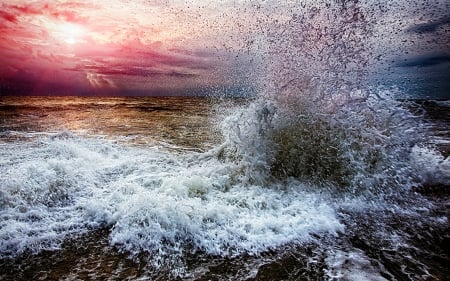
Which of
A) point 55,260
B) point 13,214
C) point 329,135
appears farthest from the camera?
point 329,135

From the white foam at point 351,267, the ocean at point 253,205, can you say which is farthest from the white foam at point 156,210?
the white foam at point 351,267

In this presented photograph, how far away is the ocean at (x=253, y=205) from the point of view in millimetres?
3236


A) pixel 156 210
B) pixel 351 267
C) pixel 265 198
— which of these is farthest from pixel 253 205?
pixel 351 267

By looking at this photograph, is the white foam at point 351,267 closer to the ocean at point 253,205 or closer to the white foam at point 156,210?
the ocean at point 253,205

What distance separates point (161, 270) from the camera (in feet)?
10.3

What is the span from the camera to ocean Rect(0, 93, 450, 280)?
324 cm

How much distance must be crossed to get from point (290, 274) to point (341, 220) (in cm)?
158

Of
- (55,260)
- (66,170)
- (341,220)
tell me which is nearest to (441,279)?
(341,220)

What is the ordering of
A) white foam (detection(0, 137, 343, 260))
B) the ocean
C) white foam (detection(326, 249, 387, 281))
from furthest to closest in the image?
white foam (detection(0, 137, 343, 260)), the ocean, white foam (detection(326, 249, 387, 281))

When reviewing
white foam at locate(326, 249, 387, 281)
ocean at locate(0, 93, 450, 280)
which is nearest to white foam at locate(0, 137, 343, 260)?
ocean at locate(0, 93, 450, 280)

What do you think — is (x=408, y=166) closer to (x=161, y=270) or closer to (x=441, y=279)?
(x=441, y=279)

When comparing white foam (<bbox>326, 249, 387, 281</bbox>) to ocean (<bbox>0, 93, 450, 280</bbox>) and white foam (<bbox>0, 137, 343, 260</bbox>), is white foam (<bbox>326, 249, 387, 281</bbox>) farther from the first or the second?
white foam (<bbox>0, 137, 343, 260</bbox>)

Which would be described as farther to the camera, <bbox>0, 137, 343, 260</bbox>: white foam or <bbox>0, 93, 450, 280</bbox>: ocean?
<bbox>0, 137, 343, 260</bbox>: white foam

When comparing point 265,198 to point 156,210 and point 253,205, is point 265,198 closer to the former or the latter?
point 253,205
